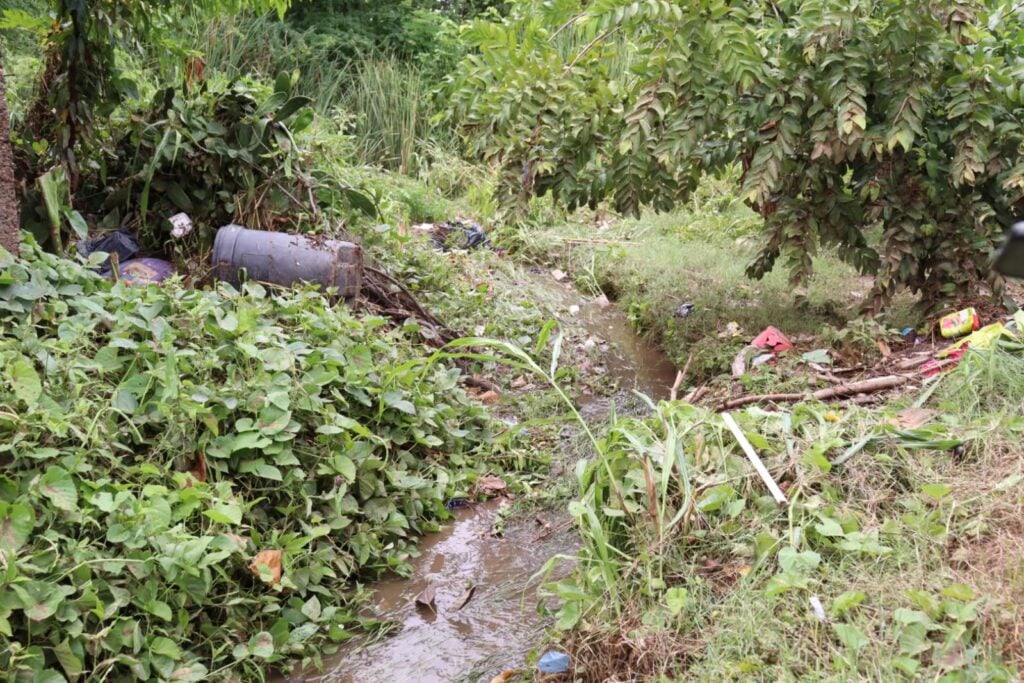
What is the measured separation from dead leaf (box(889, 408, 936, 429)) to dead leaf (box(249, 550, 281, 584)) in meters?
2.01

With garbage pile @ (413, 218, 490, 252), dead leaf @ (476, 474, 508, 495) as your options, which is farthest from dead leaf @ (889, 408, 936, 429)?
garbage pile @ (413, 218, 490, 252)

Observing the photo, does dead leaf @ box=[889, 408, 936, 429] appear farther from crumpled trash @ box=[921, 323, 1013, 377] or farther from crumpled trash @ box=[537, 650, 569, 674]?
crumpled trash @ box=[537, 650, 569, 674]

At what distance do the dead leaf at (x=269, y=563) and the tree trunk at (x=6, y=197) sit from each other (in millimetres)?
1619

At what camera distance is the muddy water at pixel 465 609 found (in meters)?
2.85

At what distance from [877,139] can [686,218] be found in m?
3.93

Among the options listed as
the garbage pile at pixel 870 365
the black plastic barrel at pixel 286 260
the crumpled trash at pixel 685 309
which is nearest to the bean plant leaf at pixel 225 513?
the garbage pile at pixel 870 365

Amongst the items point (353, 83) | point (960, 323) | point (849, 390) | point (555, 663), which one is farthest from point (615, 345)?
point (353, 83)

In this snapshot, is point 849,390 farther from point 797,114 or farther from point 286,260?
point 286,260

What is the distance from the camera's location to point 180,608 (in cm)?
273

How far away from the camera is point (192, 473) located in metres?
3.16

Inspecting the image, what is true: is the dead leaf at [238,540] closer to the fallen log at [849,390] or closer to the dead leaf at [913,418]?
the fallen log at [849,390]

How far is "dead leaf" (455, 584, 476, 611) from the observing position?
319 cm

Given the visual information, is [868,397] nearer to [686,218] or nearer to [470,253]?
[470,253]

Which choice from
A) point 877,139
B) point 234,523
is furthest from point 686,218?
point 234,523
